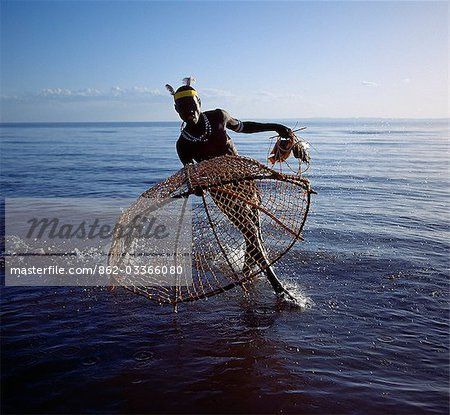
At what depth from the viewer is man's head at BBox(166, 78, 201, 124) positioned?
402 centimetres

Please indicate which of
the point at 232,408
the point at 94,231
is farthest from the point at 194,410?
the point at 94,231

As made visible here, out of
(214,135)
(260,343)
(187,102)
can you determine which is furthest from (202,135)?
(260,343)

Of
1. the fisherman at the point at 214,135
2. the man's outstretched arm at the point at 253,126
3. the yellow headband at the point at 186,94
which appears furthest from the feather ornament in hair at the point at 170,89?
the man's outstretched arm at the point at 253,126

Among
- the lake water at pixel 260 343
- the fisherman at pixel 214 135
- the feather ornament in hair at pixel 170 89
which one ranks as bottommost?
the lake water at pixel 260 343

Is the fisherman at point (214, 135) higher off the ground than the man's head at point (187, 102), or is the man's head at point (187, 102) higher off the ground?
the man's head at point (187, 102)

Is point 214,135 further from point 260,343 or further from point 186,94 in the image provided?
point 260,343

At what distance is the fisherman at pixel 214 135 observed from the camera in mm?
4055

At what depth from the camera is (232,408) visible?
2.79 metres

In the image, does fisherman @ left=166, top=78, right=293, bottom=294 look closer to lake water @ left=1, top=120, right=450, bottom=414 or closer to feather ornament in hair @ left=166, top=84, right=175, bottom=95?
feather ornament in hair @ left=166, top=84, right=175, bottom=95

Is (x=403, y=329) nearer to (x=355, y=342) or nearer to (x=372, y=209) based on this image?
(x=355, y=342)

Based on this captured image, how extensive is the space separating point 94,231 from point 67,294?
9.72 feet

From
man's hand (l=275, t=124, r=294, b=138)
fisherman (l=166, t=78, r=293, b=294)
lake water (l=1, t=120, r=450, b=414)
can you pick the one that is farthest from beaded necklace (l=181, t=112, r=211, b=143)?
lake water (l=1, t=120, r=450, b=414)

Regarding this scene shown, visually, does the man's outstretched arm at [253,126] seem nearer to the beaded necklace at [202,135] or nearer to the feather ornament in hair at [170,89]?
the beaded necklace at [202,135]

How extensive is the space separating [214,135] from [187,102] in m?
0.47
